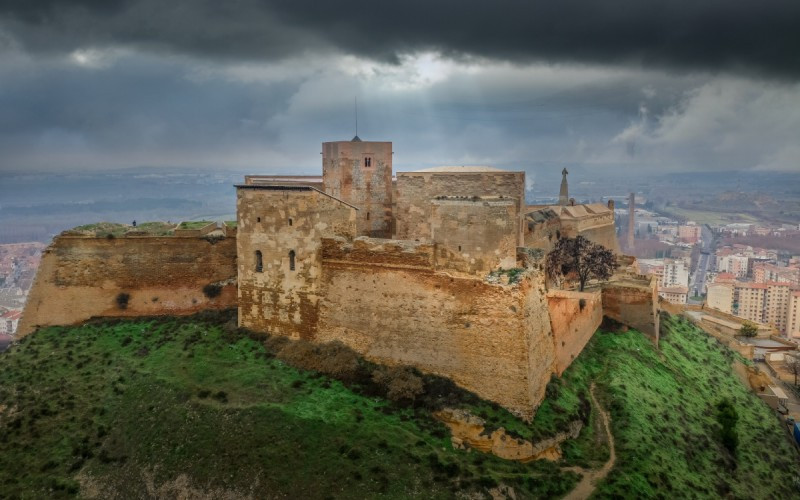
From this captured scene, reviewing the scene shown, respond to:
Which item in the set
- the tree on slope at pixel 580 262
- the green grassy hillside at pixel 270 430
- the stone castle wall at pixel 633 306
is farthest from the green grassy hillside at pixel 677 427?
the tree on slope at pixel 580 262

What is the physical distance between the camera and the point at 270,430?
59.1 ft

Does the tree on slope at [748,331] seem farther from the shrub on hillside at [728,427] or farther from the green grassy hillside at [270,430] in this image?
the shrub on hillside at [728,427]

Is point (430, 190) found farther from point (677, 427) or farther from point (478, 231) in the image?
point (677, 427)

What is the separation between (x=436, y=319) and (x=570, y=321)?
736cm

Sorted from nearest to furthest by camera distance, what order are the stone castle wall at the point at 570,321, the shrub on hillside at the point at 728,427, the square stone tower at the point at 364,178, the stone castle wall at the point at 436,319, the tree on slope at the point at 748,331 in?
the stone castle wall at the point at 436,319, the stone castle wall at the point at 570,321, the shrub on hillside at the point at 728,427, the square stone tower at the point at 364,178, the tree on slope at the point at 748,331

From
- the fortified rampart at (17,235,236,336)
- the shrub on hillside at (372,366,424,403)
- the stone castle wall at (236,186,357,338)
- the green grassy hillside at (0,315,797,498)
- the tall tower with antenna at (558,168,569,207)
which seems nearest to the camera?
the green grassy hillside at (0,315,797,498)

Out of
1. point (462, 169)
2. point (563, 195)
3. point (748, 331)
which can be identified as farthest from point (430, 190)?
point (748, 331)

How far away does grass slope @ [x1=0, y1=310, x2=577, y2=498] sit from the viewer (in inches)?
658

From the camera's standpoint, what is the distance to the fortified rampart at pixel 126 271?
1048 inches

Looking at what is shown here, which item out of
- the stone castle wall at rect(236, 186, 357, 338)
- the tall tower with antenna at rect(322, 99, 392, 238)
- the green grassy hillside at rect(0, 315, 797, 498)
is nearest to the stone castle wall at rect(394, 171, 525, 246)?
the tall tower with antenna at rect(322, 99, 392, 238)

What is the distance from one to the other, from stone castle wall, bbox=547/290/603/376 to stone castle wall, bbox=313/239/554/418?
101 centimetres

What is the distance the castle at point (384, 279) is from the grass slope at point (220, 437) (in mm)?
2292

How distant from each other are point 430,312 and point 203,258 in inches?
475

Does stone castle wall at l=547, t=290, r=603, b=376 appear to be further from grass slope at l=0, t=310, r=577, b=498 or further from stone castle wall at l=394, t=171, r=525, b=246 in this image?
grass slope at l=0, t=310, r=577, b=498
